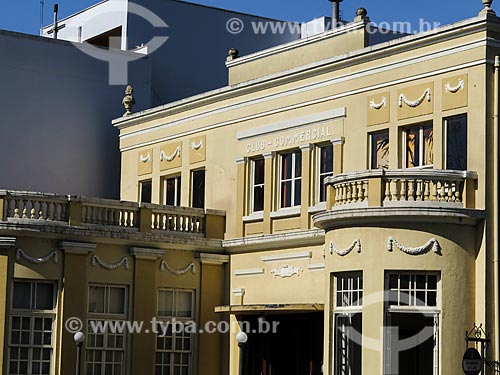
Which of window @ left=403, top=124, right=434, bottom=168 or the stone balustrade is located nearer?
the stone balustrade

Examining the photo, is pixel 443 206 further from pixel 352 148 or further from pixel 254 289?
pixel 254 289

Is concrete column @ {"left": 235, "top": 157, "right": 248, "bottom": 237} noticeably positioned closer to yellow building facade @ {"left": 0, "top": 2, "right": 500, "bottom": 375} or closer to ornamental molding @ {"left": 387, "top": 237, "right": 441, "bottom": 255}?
yellow building facade @ {"left": 0, "top": 2, "right": 500, "bottom": 375}

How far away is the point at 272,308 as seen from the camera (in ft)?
84.1

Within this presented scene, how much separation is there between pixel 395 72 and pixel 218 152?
20.3 ft

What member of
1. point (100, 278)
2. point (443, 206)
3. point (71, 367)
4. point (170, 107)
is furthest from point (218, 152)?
point (443, 206)

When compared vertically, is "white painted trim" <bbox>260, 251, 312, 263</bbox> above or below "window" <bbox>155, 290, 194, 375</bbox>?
above

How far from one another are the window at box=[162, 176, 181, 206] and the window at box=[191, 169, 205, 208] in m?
0.57

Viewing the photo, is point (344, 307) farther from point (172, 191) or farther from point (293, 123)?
point (172, 191)

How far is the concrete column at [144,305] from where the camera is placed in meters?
26.7

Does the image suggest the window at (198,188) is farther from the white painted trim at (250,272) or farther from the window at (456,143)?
the window at (456,143)

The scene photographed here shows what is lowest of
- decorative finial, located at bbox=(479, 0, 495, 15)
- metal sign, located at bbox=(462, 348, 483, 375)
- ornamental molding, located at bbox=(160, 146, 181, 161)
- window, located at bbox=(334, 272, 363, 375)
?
metal sign, located at bbox=(462, 348, 483, 375)

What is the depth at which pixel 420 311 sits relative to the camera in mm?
21656

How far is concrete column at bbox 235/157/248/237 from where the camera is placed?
28016 mm

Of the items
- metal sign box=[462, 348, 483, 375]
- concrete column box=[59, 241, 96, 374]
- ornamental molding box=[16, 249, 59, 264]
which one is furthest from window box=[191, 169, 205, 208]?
metal sign box=[462, 348, 483, 375]
